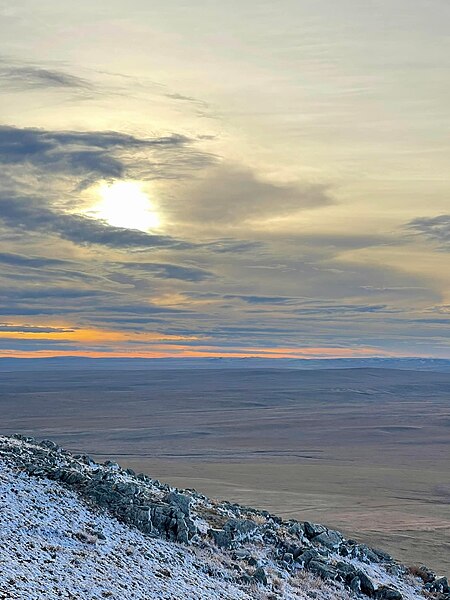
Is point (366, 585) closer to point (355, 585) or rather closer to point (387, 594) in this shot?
point (355, 585)

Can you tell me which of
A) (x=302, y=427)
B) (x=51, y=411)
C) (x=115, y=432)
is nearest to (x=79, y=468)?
(x=115, y=432)

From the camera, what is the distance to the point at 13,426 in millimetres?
151250

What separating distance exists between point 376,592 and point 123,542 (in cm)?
971

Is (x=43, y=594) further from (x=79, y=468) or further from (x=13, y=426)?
(x=13, y=426)

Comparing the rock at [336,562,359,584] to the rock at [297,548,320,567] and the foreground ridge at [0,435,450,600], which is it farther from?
the rock at [297,548,320,567]

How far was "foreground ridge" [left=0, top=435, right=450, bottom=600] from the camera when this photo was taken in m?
20.6

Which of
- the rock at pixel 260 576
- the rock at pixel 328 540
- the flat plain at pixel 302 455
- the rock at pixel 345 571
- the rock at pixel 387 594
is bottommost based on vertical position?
the flat plain at pixel 302 455

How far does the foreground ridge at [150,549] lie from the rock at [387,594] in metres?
0.04

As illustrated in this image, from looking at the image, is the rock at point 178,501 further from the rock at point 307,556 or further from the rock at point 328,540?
the rock at point 328,540

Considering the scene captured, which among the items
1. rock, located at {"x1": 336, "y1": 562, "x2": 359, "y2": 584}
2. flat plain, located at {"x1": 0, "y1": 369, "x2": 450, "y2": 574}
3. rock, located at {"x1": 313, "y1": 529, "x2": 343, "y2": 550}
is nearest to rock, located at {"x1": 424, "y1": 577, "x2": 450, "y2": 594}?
rock, located at {"x1": 313, "y1": 529, "x2": 343, "y2": 550}

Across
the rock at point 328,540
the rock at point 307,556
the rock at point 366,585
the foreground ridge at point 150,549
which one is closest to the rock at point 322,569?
the foreground ridge at point 150,549

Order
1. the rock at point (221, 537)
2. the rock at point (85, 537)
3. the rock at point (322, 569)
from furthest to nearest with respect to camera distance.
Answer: the rock at point (322, 569) → the rock at point (221, 537) → the rock at point (85, 537)

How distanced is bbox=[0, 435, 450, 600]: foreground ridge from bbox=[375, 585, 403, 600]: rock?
0.12 ft

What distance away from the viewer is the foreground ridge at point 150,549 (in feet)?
67.7
